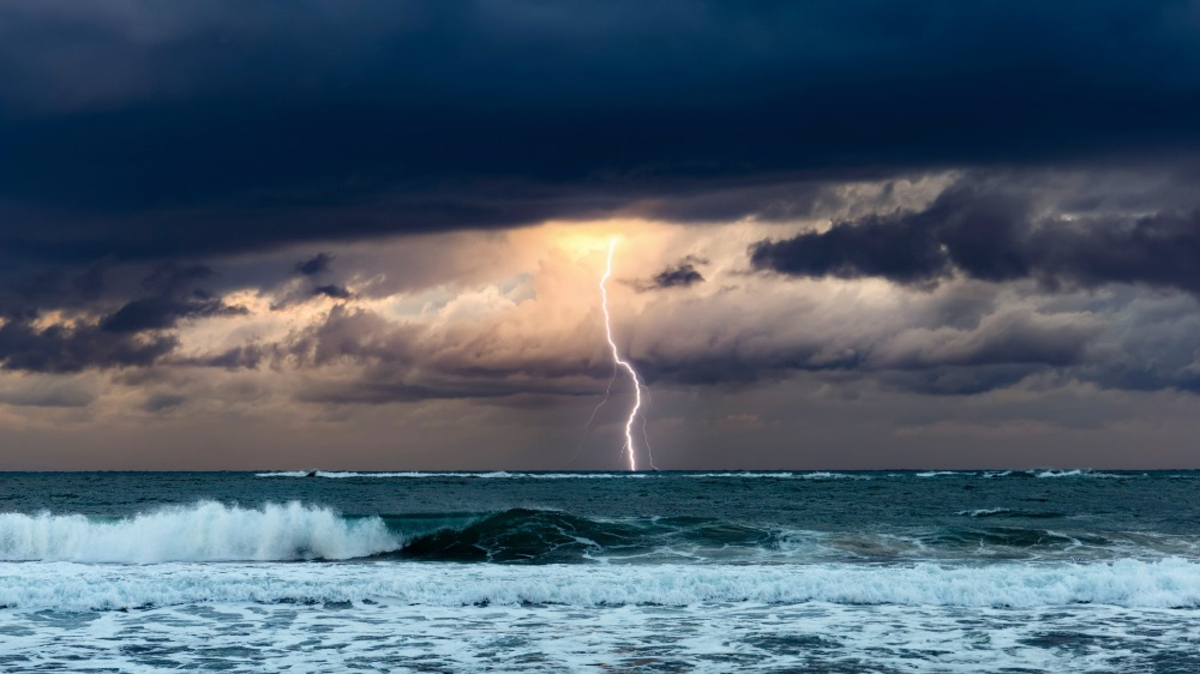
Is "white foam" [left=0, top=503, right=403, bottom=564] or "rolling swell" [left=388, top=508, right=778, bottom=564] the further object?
"white foam" [left=0, top=503, right=403, bottom=564]

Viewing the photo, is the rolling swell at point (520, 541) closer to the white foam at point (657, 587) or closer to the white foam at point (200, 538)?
the white foam at point (200, 538)

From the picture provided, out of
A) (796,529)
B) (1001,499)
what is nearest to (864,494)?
(1001,499)

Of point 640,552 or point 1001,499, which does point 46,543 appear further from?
point 1001,499

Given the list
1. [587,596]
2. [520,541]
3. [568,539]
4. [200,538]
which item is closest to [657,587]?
[587,596]

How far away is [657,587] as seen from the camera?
23547mm

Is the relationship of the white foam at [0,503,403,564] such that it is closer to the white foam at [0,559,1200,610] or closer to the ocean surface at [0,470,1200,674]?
the ocean surface at [0,470,1200,674]

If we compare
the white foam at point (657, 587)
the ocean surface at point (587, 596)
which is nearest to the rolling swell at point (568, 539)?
the ocean surface at point (587, 596)

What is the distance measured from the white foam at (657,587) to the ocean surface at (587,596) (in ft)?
0.22

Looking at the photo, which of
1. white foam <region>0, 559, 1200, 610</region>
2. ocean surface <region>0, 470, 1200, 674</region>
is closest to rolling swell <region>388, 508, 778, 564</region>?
ocean surface <region>0, 470, 1200, 674</region>

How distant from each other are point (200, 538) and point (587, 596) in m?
18.1

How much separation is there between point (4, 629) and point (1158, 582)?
24.0m

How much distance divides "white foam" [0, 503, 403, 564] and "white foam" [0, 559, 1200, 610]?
366 inches

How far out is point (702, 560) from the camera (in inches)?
1210

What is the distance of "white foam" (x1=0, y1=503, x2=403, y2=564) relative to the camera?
3466 cm
